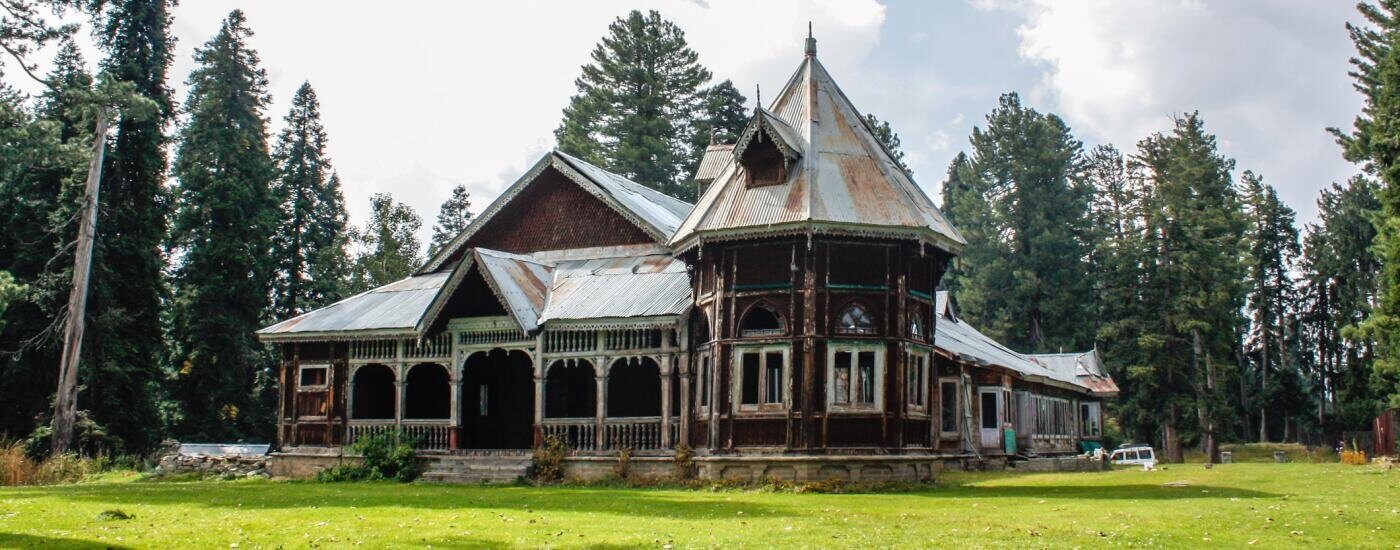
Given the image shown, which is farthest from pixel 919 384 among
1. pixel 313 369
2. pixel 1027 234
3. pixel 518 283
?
pixel 1027 234

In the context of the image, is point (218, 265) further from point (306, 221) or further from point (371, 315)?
point (371, 315)

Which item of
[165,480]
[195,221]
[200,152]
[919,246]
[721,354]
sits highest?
[200,152]

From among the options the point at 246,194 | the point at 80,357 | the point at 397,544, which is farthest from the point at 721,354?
the point at 246,194

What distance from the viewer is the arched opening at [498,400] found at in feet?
110

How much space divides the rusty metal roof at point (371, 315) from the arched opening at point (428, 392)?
2054 mm

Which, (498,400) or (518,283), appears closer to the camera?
(518,283)

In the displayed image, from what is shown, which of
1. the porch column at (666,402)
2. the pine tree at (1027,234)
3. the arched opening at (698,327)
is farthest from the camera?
the pine tree at (1027,234)

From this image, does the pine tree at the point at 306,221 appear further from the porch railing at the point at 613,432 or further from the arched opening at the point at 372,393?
the porch railing at the point at 613,432

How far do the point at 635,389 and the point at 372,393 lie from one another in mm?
8245

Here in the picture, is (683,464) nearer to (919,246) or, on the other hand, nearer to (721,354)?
(721,354)

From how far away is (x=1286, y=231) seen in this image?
75.4m

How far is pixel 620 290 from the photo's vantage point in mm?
29875

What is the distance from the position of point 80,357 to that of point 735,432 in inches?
959

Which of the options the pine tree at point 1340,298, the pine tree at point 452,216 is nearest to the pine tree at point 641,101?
the pine tree at point 452,216
